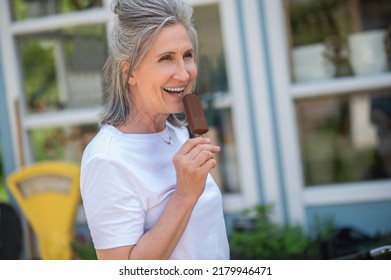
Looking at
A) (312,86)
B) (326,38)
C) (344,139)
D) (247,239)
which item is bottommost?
(247,239)

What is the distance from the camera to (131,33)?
158cm

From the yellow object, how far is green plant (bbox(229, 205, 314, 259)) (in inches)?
36.4

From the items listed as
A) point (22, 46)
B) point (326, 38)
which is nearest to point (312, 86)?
point (326, 38)

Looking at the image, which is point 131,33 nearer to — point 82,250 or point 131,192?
point 131,192

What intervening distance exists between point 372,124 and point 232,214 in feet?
2.99

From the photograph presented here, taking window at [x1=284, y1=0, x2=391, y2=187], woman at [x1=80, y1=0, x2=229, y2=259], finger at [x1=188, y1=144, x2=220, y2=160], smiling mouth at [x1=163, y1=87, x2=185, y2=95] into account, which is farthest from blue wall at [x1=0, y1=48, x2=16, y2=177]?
finger at [x1=188, y1=144, x2=220, y2=160]

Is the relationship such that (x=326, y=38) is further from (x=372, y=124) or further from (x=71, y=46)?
(x=71, y=46)

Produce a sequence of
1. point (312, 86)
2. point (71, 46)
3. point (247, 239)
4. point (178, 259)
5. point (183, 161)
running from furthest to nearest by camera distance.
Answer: point (71, 46)
point (312, 86)
point (247, 239)
point (178, 259)
point (183, 161)

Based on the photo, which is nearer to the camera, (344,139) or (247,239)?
(247,239)

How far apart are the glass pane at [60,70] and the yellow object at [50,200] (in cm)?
46

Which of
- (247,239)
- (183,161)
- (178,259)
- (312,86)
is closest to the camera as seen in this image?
(183,161)

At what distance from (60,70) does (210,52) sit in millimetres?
984

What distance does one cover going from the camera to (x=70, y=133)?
4172 millimetres

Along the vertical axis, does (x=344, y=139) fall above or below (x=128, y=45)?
below
